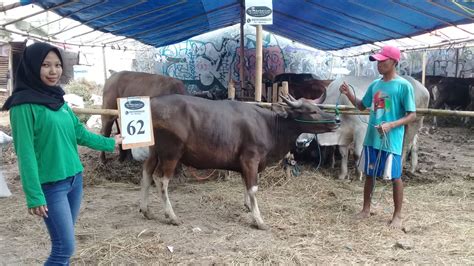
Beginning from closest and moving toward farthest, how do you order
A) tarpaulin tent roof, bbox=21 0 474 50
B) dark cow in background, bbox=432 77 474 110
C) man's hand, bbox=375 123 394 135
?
man's hand, bbox=375 123 394 135, tarpaulin tent roof, bbox=21 0 474 50, dark cow in background, bbox=432 77 474 110

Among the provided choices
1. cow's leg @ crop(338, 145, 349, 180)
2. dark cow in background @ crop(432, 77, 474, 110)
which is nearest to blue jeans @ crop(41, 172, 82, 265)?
cow's leg @ crop(338, 145, 349, 180)

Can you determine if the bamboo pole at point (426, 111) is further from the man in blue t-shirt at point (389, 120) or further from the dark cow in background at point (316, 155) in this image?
the dark cow in background at point (316, 155)

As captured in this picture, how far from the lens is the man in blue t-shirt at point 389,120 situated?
452 cm

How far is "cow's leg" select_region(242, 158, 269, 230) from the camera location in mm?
4793

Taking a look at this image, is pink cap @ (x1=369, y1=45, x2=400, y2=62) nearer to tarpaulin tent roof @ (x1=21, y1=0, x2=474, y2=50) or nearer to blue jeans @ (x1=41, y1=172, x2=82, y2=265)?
tarpaulin tent roof @ (x1=21, y1=0, x2=474, y2=50)

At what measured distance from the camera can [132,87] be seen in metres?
7.98

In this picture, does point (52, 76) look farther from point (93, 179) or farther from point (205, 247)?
point (93, 179)

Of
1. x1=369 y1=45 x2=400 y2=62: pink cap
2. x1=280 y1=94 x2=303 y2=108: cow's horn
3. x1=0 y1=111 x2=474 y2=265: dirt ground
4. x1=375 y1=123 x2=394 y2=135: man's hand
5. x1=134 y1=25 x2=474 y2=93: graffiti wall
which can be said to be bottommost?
x1=0 y1=111 x2=474 y2=265: dirt ground

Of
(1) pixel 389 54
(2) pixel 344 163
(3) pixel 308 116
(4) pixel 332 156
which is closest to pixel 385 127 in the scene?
(1) pixel 389 54

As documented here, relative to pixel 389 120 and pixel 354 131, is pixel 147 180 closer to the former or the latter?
pixel 389 120

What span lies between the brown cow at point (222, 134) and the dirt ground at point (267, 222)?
0.42 metres

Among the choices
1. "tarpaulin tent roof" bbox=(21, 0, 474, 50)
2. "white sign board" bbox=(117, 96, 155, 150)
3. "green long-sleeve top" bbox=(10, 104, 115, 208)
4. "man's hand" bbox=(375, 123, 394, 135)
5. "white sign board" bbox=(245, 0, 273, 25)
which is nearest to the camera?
"green long-sleeve top" bbox=(10, 104, 115, 208)

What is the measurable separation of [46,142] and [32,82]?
379mm

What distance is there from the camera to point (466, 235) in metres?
4.52
